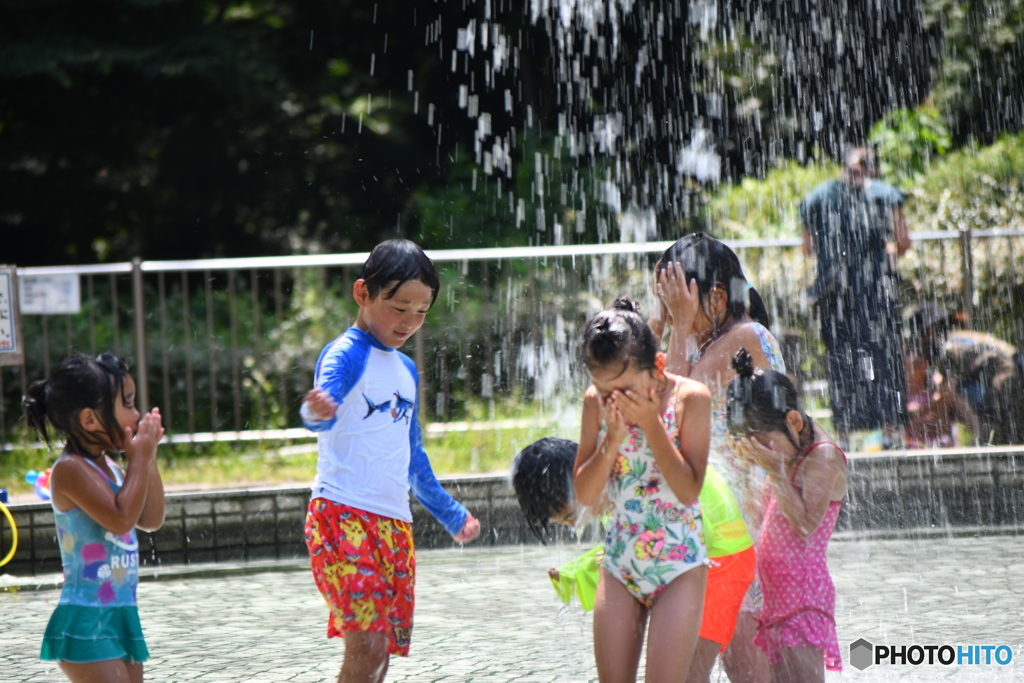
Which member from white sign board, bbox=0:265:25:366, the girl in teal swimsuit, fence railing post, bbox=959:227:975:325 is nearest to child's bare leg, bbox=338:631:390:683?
the girl in teal swimsuit

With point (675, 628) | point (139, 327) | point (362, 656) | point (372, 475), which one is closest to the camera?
point (675, 628)

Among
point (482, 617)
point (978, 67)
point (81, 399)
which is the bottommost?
point (482, 617)

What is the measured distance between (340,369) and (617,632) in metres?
1.13

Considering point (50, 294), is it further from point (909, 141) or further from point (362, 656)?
point (909, 141)

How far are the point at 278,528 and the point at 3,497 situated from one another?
1944 millimetres

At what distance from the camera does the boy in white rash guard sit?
362 cm

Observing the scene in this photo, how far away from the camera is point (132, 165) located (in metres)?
16.1

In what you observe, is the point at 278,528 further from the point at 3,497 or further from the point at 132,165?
the point at 132,165

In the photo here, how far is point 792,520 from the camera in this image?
3.63 metres

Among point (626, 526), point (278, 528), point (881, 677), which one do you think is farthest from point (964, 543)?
point (626, 526)

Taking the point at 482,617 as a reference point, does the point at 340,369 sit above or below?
above

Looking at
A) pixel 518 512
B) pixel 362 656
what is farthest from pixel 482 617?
pixel 362 656

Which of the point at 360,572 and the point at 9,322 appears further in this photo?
the point at 9,322

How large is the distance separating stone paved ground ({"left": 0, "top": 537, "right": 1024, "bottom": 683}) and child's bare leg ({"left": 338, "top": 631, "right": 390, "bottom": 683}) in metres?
1.00
